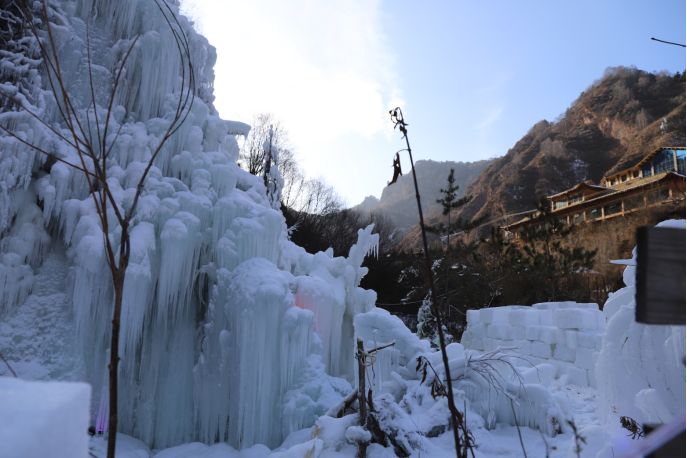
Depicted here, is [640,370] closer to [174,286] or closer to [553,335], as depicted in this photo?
[174,286]

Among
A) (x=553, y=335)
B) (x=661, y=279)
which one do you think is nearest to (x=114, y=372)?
(x=661, y=279)

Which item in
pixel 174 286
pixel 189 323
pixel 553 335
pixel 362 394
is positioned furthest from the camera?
pixel 553 335

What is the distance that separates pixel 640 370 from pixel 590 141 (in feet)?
153

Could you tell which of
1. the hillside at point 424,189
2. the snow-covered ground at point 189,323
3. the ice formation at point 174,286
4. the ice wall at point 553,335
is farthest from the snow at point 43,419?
the hillside at point 424,189

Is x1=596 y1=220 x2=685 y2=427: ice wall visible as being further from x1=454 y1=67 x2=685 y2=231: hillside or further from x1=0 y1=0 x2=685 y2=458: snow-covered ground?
x1=454 y1=67 x2=685 y2=231: hillside

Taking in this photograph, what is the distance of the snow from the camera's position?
633 mm

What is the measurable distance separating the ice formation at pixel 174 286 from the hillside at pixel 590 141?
31159 mm

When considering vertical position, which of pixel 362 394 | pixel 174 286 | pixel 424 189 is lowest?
pixel 362 394

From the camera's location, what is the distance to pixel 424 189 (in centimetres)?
6500

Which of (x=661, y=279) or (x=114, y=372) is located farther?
(x=114, y=372)

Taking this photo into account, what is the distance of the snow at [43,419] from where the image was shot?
63cm

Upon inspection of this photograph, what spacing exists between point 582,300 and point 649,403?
12994 millimetres

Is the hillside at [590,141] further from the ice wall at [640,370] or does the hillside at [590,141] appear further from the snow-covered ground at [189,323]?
the ice wall at [640,370]

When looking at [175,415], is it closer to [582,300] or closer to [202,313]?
[202,313]
